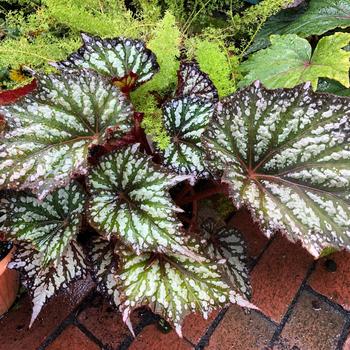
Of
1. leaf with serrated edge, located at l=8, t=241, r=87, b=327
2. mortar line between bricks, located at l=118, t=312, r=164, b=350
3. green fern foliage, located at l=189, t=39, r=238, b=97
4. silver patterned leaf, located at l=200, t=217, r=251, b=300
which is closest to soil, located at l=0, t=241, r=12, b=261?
leaf with serrated edge, located at l=8, t=241, r=87, b=327

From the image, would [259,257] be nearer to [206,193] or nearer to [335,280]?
[335,280]

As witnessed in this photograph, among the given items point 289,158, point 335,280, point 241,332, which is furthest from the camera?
point 335,280

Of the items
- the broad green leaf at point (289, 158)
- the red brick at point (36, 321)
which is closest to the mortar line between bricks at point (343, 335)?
the broad green leaf at point (289, 158)

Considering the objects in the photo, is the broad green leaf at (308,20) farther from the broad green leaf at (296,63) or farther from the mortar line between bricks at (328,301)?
the mortar line between bricks at (328,301)

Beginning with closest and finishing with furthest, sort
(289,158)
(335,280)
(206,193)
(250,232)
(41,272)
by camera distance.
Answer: (289,158)
(41,272)
(206,193)
(335,280)
(250,232)

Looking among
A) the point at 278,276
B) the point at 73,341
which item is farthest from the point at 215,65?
the point at 73,341

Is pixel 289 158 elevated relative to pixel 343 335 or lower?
elevated

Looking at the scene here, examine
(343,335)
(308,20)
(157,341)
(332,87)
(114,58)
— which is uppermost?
(114,58)
